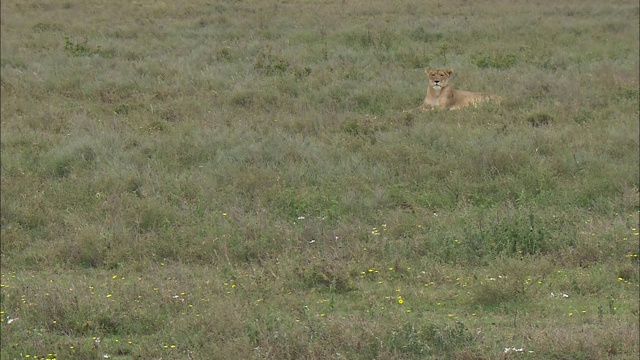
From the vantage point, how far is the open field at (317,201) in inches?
224

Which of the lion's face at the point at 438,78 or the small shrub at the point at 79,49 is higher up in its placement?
the lion's face at the point at 438,78

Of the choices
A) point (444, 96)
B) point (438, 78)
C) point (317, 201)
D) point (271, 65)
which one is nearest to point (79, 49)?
point (271, 65)

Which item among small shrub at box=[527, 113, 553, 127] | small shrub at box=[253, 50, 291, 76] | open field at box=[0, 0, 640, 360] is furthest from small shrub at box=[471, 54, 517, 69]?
small shrub at box=[527, 113, 553, 127]

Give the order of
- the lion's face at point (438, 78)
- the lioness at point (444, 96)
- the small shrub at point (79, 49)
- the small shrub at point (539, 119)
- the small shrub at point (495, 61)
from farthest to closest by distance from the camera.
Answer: the small shrub at point (79, 49), the small shrub at point (495, 61), the lion's face at point (438, 78), the lioness at point (444, 96), the small shrub at point (539, 119)

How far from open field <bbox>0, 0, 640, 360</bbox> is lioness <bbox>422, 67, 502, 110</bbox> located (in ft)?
1.43

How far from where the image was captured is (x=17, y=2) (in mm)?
20266

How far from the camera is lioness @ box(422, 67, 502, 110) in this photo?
42.3ft

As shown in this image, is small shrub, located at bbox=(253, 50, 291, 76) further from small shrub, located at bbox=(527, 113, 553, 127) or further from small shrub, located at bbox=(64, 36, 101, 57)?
small shrub, located at bbox=(527, 113, 553, 127)

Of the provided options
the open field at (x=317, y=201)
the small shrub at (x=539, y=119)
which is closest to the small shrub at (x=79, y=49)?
the open field at (x=317, y=201)

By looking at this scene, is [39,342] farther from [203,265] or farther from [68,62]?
[68,62]

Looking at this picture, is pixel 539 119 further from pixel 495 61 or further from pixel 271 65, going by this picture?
pixel 271 65

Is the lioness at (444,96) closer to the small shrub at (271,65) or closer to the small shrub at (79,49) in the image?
the small shrub at (271,65)

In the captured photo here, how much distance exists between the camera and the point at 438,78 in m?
13.2

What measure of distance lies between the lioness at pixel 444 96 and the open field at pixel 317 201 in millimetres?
437
